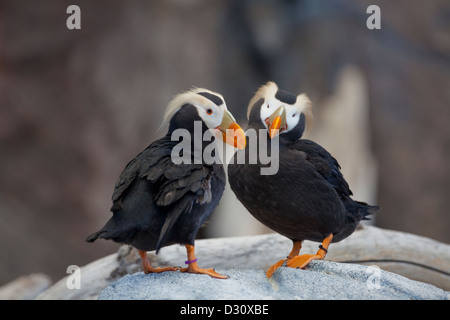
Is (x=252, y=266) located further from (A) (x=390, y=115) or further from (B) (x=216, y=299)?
(A) (x=390, y=115)

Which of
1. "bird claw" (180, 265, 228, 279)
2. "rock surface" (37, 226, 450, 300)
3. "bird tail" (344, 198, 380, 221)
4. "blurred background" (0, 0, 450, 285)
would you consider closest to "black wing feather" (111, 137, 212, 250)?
"bird claw" (180, 265, 228, 279)

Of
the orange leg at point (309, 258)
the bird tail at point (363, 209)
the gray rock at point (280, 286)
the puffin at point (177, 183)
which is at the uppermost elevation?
the puffin at point (177, 183)

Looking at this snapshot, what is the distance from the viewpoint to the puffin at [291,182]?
6.49 ft

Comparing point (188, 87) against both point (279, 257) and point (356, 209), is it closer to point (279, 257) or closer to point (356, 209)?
point (279, 257)

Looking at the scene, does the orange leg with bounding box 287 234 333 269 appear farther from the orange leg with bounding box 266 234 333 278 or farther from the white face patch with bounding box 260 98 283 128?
the white face patch with bounding box 260 98 283 128

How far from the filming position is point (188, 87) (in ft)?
16.9

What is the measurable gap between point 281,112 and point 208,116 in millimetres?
282

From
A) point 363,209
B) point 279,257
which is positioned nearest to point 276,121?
point 363,209

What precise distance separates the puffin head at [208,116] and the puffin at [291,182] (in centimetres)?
16

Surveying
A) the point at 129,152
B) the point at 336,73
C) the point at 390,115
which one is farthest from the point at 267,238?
the point at 390,115

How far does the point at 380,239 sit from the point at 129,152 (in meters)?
2.78

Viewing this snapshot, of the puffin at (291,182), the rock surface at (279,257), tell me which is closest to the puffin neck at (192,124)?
the puffin at (291,182)

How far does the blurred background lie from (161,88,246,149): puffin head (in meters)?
2.94

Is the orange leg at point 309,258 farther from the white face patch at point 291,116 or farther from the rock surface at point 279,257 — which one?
the rock surface at point 279,257
